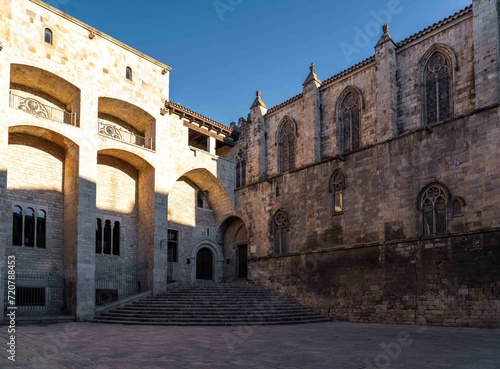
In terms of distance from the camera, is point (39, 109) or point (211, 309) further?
point (39, 109)

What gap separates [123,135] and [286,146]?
9.00 metres

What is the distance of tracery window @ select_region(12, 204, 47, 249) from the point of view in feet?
64.7

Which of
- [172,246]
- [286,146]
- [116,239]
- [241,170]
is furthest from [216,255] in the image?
[286,146]

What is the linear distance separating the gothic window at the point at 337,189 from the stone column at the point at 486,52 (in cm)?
681

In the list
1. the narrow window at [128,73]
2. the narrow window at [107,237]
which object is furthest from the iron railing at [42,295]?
the narrow window at [128,73]

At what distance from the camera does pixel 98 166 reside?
23156 mm

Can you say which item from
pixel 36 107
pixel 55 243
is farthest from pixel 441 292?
pixel 36 107

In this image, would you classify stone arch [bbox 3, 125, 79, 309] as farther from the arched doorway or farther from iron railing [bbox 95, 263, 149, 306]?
the arched doorway

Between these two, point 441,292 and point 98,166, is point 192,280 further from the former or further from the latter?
point 441,292

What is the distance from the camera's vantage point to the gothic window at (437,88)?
1950cm

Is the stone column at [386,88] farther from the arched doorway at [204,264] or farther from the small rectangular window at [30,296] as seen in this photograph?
the small rectangular window at [30,296]

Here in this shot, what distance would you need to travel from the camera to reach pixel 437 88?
65.1 ft

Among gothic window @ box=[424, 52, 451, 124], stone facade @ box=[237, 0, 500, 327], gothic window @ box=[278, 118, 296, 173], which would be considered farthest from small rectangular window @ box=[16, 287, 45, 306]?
gothic window @ box=[424, 52, 451, 124]

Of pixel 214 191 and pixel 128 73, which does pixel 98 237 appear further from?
pixel 128 73
